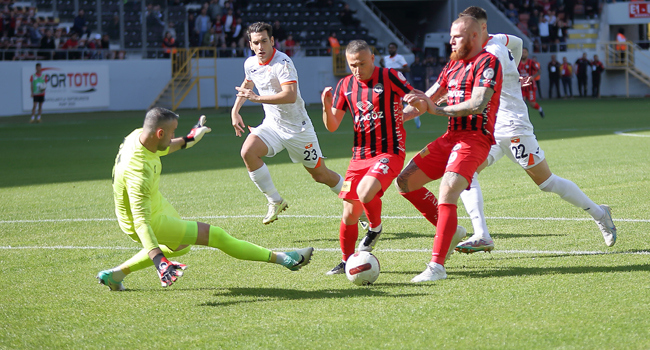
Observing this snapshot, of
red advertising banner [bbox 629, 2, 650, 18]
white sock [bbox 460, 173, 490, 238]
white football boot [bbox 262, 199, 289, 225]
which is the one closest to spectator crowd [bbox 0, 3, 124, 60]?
white football boot [bbox 262, 199, 289, 225]

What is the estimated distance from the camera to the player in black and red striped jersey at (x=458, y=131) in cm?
527

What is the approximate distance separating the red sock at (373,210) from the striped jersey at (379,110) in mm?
378

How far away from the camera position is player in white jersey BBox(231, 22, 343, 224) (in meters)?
7.72

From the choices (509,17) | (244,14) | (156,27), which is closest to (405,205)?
(156,27)

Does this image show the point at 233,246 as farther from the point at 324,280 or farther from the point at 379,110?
the point at 379,110

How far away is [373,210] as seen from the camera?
5.59 metres

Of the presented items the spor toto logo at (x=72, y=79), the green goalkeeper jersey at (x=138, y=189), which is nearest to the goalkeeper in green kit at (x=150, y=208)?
the green goalkeeper jersey at (x=138, y=189)

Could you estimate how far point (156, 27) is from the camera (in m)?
30.6

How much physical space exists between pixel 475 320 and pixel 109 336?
211 centimetres

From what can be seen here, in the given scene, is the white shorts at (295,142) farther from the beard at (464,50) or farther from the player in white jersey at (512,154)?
the beard at (464,50)

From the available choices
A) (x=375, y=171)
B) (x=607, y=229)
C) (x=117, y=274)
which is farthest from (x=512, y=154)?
(x=117, y=274)

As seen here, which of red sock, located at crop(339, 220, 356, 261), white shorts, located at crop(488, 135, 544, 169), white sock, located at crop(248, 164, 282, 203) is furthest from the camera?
white sock, located at crop(248, 164, 282, 203)

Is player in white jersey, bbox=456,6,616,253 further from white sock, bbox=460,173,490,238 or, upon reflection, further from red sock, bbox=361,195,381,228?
red sock, bbox=361,195,381,228

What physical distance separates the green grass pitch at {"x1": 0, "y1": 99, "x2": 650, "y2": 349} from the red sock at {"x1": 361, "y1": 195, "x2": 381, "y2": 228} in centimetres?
39
